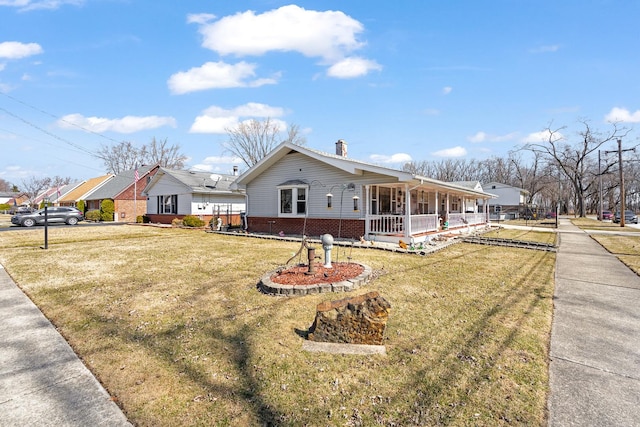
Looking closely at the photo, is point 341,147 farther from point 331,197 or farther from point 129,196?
point 129,196

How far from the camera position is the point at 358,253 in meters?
10.4

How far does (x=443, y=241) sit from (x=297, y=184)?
23.0ft

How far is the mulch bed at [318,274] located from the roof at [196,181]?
55.1ft

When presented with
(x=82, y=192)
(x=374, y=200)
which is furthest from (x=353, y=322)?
(x=82, y=192)

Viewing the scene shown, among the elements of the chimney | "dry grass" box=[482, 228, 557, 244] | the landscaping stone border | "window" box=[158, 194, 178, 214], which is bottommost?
"dry grass" box=[482, 228, 557, 244]

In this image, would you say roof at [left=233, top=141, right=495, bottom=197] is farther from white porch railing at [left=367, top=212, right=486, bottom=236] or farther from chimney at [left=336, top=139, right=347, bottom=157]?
chimney at [left=336, top=139, right=347, bottom=157]

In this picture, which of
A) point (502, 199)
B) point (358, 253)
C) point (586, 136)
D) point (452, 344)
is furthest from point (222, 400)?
point (586, 136)

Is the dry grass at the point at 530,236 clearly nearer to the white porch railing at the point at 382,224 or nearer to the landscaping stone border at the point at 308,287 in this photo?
the white porch railing at the point at 382,224

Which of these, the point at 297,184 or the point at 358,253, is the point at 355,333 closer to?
the point at 358,253

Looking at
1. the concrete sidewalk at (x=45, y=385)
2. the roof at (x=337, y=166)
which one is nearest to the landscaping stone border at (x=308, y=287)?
the concrete sidewalk at (x=45, y=385)

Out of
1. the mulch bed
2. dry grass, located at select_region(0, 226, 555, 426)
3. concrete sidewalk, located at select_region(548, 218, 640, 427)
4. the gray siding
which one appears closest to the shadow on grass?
dry grass, located at select_region(0, 226, 555, 426)

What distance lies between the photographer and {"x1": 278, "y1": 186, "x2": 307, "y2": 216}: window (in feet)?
49.3

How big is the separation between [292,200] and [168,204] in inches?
Result: 582

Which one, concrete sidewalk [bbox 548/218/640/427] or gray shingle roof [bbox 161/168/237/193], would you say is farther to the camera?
gray shingle roof [bbox 161/168/237/193]
